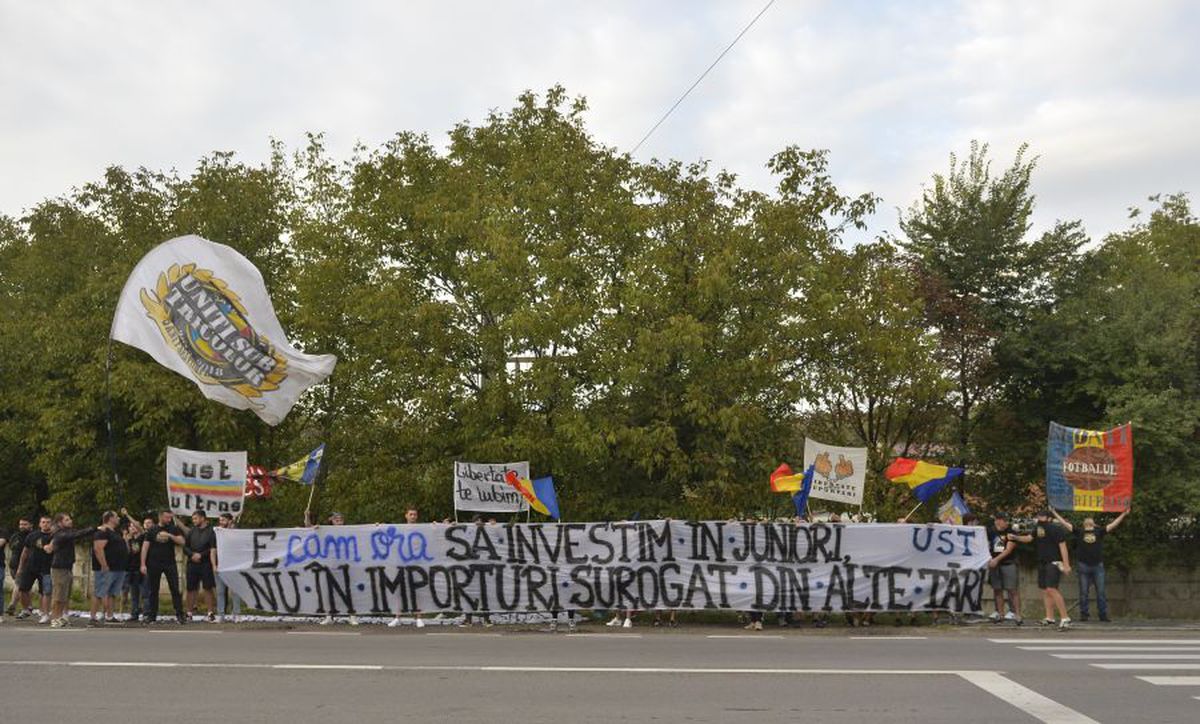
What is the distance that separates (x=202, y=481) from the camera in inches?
722

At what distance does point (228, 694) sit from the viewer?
9.45 metres

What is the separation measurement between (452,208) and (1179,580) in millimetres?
15192

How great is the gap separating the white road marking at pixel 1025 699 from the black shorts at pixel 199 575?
11310mm

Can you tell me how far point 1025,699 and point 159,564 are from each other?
12.7 m

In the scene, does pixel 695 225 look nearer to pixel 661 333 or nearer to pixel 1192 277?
pixel 661 333

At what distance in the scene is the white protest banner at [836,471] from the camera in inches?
707

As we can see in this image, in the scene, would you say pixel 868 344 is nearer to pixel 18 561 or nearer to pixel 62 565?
pixel 62 565

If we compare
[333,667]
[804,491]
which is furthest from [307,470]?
[804,491]

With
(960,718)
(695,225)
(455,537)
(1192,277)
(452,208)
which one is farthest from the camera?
(1192,277)

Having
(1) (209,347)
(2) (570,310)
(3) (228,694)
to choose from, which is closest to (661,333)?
(2) (570,310)

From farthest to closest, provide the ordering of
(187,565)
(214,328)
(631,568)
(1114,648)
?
(187,565)
(214,328)
(631,568)
(1114,648)

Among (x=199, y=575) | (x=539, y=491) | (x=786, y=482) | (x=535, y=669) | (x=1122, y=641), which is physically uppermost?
(x=786, y=482)

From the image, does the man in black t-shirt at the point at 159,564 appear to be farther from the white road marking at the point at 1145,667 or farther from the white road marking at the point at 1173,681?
the white road marking at the point at 1173,681

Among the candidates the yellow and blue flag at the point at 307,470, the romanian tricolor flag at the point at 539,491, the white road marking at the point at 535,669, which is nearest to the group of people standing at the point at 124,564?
the yellow and blue flag at the point at 307,470
